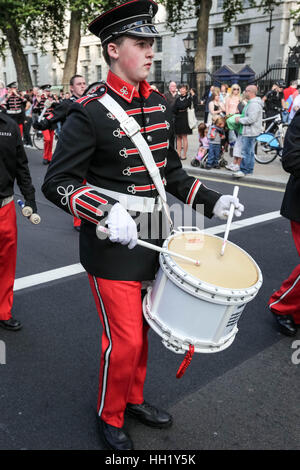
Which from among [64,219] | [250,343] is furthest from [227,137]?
[250,343]

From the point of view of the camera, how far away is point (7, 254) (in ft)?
12.6

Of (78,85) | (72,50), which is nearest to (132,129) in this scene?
(78,85)

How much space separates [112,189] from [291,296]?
84.2 inches

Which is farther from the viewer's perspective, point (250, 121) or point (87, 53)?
point (87, 53)

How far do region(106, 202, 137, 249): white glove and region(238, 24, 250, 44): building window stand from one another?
1618 inches

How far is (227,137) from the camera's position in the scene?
1278cm

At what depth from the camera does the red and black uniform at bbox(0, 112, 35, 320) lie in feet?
12.0

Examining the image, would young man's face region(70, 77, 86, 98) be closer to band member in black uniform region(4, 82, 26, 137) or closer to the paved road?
the paved road

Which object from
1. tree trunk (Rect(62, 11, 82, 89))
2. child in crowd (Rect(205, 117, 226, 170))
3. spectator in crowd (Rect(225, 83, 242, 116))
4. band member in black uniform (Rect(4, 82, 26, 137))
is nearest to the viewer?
child in crowd (Rect(205, 117, 226, 170))

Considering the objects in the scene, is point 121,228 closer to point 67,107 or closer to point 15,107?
point 67,107

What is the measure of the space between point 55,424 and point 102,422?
37cm

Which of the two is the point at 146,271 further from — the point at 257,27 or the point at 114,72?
the point at 257,27

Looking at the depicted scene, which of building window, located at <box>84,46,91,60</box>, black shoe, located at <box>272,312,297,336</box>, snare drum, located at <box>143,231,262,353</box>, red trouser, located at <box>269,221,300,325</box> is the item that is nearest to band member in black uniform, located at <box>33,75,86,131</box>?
red trouser, located at <box>269,221,300,325</box>

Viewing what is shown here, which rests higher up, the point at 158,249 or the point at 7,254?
the point at 158,249
